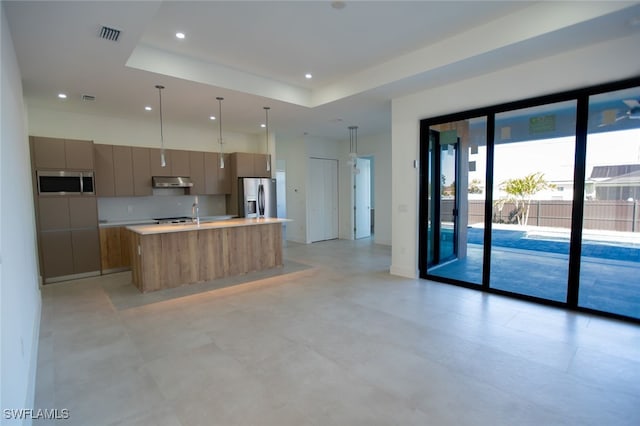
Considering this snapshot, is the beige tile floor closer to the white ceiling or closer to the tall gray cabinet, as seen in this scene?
the tall gray cabinet

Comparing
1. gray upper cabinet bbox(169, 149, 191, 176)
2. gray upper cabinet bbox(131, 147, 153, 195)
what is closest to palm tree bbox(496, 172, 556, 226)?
gray upper cabinet bbox(169, 149, 191, 176)

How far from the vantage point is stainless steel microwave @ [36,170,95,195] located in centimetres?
495

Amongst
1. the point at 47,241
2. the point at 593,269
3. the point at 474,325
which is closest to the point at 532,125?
the point at 593,269

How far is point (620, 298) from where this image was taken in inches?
140

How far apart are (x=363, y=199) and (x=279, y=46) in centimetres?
598

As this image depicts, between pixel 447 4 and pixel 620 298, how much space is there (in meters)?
3.72

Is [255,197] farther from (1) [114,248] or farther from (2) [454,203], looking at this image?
(2) [454,203]

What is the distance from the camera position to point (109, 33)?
303 centimetres

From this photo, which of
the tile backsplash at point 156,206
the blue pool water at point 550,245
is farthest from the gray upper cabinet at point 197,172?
the blue pool water at point 550,245

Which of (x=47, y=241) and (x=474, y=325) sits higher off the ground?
(x=47, y=241)

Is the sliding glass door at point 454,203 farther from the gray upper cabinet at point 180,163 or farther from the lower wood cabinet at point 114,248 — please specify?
the lower wood cabinet at point 114,248

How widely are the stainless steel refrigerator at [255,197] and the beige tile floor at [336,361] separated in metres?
3.12

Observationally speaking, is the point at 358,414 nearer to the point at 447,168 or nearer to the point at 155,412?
the point at 155,412

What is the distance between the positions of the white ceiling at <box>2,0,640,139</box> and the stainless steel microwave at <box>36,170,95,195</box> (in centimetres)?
117
